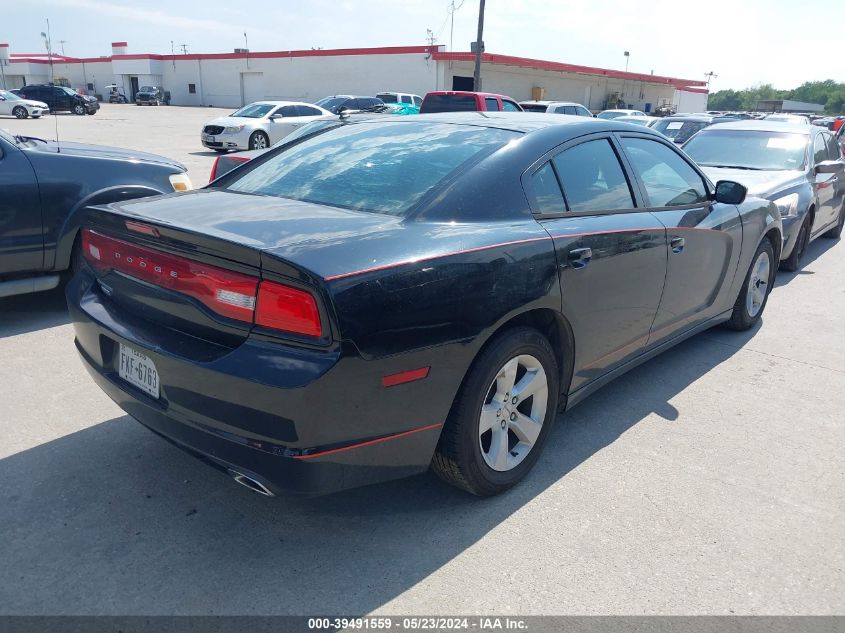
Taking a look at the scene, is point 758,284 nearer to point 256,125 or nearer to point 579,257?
point 579,257

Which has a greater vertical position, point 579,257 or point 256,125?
point 579,257

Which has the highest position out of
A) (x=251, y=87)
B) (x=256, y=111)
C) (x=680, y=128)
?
(x=251, y=87)

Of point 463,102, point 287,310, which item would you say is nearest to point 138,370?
point 287,310

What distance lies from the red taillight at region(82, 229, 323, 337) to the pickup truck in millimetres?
2721

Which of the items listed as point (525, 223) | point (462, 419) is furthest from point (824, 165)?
point (462, 419)

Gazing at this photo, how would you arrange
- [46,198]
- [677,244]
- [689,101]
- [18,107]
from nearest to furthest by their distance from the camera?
[677,244]
[46,198]
[18,107]
[689,101]

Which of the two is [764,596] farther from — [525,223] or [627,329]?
[525,223]

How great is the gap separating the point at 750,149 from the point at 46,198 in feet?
24.8

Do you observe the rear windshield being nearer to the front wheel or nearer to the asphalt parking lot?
the front wheel

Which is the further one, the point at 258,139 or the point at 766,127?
the point at 258,139

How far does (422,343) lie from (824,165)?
24.1 ft

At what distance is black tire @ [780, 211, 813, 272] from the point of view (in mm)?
7602

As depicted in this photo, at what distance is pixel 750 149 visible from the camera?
8.10m

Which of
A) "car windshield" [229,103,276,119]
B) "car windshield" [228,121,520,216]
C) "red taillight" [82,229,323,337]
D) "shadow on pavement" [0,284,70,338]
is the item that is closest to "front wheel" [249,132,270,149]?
"car windshield" [229,103,276,119]
